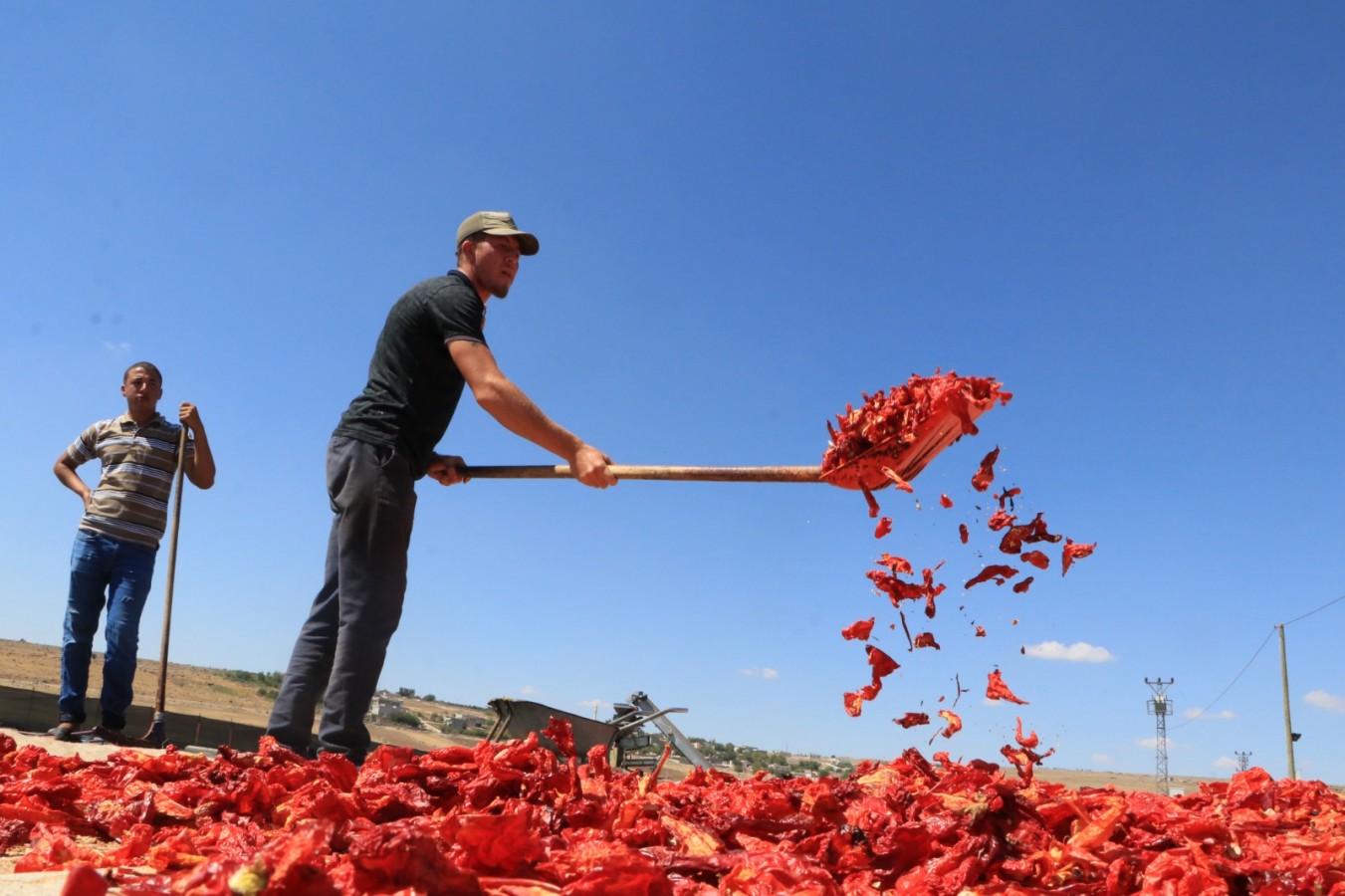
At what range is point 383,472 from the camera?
13.0ft

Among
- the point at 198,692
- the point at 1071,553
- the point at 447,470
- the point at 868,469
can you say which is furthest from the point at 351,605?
the point at 198,692

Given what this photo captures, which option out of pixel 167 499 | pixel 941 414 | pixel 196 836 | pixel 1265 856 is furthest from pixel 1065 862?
pixel 167 499

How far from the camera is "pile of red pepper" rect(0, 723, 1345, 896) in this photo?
1944 millimetres

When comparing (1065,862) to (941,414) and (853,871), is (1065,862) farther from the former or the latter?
(941,414)

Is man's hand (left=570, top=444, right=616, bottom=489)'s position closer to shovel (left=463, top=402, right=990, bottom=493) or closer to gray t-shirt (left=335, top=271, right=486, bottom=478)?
shovel (left=463, top=402, right=990, bottom=493)

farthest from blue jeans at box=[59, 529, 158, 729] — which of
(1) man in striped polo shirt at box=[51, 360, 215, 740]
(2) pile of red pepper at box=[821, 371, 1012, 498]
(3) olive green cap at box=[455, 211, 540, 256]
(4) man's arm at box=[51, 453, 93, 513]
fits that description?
(2) pile of red pepper at box=[821, 371, 1012, 498]

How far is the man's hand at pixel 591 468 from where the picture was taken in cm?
411

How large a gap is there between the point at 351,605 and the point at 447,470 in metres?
0.94

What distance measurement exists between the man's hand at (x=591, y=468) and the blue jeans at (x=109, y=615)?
357cm

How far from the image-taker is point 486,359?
3.96m

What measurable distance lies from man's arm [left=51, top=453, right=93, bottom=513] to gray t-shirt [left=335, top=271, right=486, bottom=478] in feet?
11.9

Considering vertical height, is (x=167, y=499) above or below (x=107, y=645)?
above

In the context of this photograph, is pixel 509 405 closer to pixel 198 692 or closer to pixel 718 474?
pixel 718 474

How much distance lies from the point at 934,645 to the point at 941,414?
901 mm
